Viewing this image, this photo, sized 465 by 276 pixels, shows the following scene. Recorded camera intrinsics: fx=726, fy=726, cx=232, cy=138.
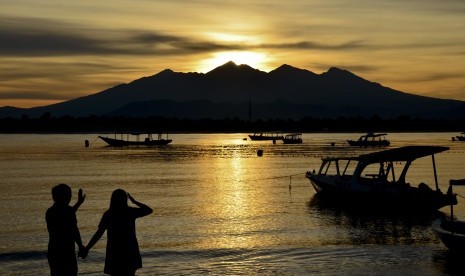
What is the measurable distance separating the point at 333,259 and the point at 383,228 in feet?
27.7

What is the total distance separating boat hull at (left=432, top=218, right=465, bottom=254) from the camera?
72.4 feet

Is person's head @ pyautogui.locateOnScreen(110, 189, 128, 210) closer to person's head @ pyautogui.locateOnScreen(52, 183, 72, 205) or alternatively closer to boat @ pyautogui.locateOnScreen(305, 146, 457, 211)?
person's head @ pyautogui.locateOnScreen(52, 183, 72, 205)

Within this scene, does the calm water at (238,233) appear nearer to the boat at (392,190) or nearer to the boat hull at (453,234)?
the boat hull at (453,234)

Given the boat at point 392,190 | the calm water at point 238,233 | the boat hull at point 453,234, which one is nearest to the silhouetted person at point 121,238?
the calm water at point 238,233

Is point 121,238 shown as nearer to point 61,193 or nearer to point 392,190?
point 61,193

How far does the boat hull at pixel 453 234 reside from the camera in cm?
2206

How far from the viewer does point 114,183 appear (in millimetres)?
57594

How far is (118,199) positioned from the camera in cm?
1313

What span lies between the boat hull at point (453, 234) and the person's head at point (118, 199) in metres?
12.6

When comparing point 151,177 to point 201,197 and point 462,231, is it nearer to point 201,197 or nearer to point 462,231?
point 201,197

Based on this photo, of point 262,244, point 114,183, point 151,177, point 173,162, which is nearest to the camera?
point 262,244

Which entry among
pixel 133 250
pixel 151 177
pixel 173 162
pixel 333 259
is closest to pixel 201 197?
pixel 151 177

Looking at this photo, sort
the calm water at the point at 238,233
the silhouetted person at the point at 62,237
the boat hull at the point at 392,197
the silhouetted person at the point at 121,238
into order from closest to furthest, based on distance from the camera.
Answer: the silhouetted person at the point at 62,237 < the silhouetted person at the point at 121,238 < the calm water at the point at 238,233 < the boat hull at the point at 392,197

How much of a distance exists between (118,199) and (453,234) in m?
13.1
